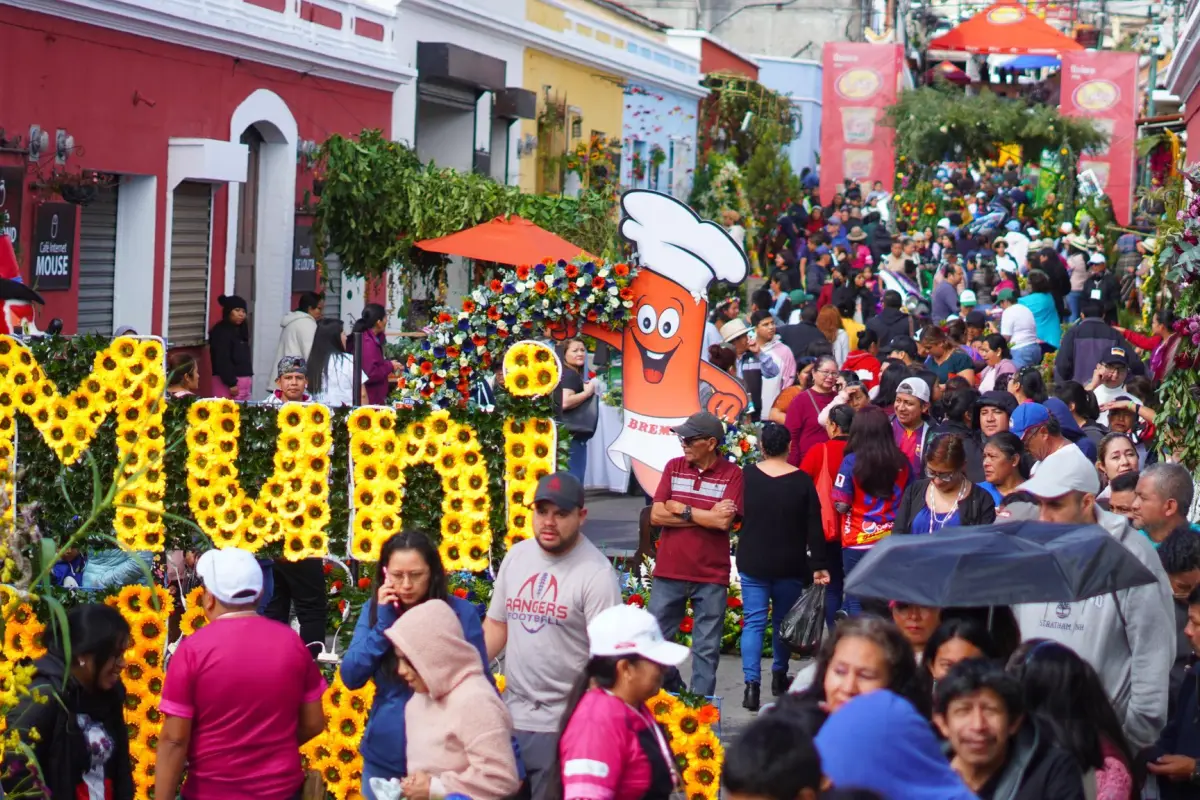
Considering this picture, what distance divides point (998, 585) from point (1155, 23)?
2185 inches

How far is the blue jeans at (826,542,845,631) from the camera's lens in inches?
394

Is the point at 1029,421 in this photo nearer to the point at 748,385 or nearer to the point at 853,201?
Result: the point at 748,385

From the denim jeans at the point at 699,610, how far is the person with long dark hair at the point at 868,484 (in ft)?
2.63

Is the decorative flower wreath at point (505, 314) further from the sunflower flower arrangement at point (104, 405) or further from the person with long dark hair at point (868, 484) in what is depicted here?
the person with long dark hair at point (868, 484)

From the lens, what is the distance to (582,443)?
14484 millimetres

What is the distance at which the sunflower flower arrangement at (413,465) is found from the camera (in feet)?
29.6

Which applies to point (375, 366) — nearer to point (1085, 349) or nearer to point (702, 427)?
point (1085, 349)

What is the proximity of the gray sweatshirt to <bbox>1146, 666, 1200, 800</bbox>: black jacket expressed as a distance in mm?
55

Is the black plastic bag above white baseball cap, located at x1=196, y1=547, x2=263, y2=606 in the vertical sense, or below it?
below

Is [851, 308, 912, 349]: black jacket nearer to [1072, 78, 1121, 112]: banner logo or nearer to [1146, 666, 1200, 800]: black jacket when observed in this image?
[1146, 666, 1200, 800]: black jacket

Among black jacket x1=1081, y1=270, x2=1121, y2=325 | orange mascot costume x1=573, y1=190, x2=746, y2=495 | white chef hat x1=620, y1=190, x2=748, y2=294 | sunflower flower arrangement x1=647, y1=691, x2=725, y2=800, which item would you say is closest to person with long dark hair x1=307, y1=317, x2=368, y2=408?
orange mascot costume x1=573, y1=190, x2=746, y2=495

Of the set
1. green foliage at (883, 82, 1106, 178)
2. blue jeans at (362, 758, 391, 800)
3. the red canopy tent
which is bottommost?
blue jeans at (362, 758, 391, 800)

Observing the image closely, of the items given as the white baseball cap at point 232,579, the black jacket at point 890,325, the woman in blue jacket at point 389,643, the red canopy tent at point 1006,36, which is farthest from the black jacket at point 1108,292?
the red canopy tent at point 1006,36

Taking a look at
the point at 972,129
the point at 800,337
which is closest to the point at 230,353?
the point at 800,337
